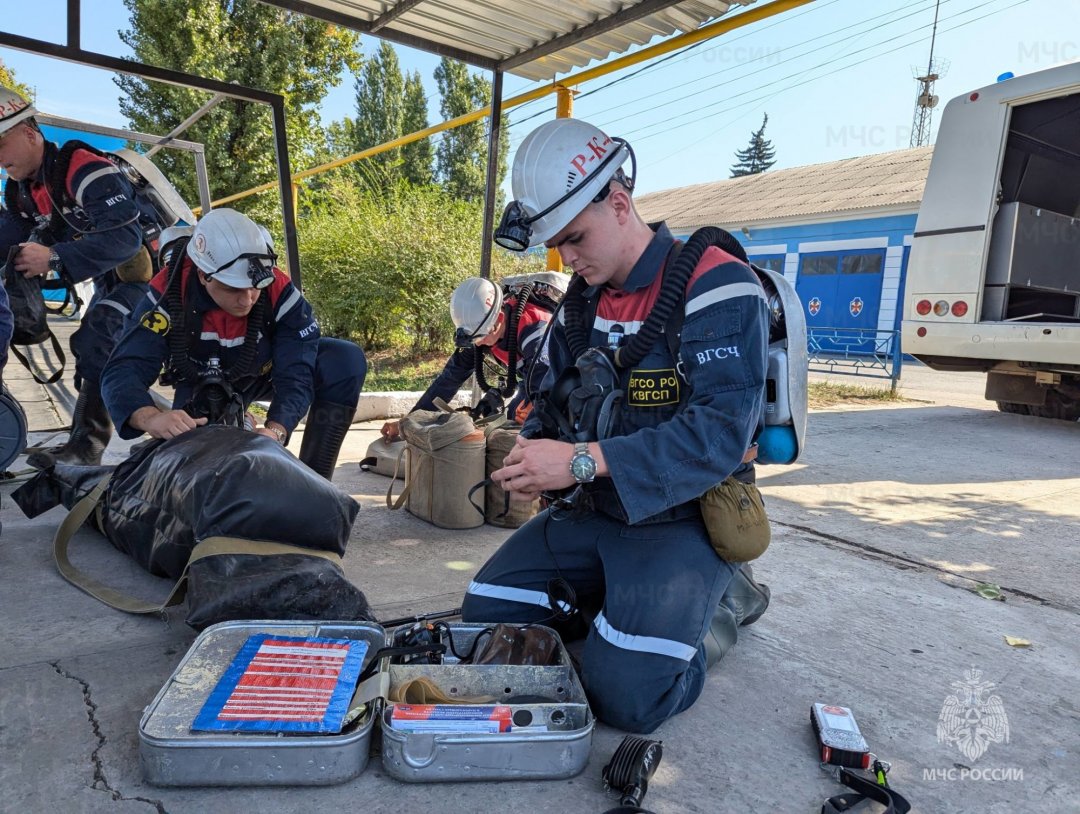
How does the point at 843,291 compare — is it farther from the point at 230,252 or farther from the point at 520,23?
the point at 230,252

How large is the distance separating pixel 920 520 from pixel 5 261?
5367mm

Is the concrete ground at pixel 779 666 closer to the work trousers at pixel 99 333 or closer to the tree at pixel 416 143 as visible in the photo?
the work trousers at pixel 99 333

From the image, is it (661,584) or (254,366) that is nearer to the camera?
(661,584)

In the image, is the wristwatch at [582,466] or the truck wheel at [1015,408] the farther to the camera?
the truck wheel at [1015,408]

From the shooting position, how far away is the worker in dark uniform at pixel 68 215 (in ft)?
12.3

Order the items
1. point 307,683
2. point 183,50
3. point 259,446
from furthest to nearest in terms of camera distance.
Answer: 1. point 183,50
2. point 259,446
3. point 307,683

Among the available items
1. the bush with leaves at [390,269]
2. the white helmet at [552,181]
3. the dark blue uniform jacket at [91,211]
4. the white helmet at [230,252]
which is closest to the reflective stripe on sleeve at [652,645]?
the white helmet at [552,181]

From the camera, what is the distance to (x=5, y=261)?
406 cm

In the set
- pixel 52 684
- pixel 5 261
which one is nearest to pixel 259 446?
pixel 52 684

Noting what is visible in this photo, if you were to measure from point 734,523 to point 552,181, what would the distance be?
1.09 meters

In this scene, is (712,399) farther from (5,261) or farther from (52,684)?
(5,261)

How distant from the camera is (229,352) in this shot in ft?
11.2

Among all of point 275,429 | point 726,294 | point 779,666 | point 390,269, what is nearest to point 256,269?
point 275,429

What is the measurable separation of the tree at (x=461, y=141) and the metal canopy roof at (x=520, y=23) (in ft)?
104
